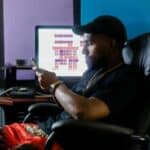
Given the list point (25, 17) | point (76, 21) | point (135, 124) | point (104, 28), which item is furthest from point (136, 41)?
point (25, 17)

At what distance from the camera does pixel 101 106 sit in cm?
182

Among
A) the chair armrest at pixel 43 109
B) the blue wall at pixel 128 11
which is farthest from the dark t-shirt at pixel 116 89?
the blue wall at pixel 128 11

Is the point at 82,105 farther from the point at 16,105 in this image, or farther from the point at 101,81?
the point at 16,105

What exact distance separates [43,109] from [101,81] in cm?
46

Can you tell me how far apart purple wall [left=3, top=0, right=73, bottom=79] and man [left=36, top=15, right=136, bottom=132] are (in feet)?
3.62

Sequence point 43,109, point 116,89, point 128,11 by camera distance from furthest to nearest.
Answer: point 128,11 → point 43,109 → point 116,89

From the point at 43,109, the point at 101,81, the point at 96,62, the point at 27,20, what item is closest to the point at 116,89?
the point at 101,81

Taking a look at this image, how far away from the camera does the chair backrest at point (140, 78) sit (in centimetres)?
189

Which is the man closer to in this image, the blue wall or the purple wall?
the blue wall

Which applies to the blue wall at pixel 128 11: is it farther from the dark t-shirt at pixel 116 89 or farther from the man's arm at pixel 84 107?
the man's arm at pixel 84 107

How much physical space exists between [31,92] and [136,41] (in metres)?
0.91

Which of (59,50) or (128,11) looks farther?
(59,50)

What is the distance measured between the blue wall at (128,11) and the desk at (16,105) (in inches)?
28.9

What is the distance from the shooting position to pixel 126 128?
1.78 meters
